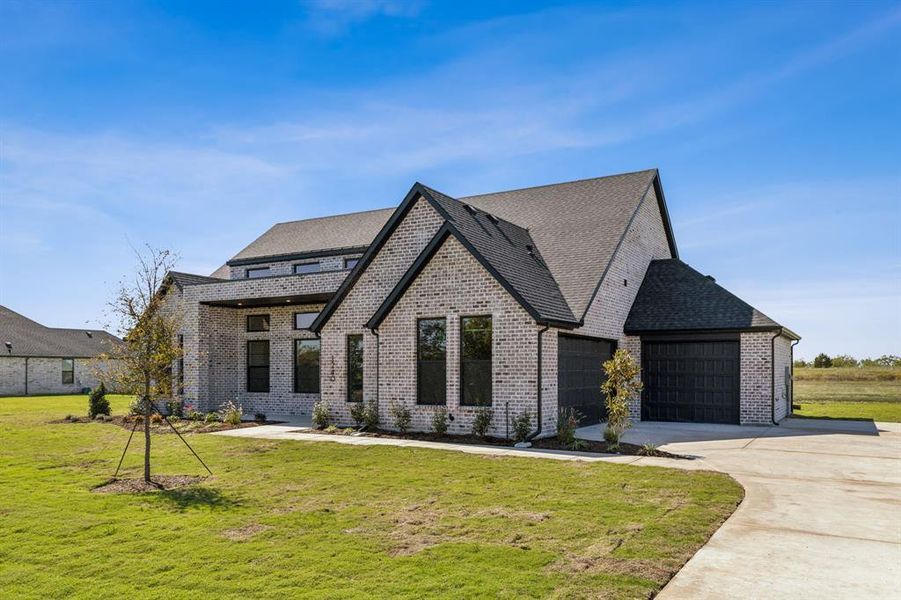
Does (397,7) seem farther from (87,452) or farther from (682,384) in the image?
(682,384)

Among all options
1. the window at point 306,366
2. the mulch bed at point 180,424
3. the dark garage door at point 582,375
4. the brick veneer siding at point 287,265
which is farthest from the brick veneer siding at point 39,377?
the dark garage door at point 582,375

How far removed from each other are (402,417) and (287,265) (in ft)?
41.1

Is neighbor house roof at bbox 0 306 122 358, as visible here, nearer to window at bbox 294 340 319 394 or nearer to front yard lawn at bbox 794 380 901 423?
window at bbox 294 340 319 394

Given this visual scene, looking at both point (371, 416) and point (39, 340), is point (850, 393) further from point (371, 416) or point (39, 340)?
point (39, 340)

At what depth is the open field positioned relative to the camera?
24391 mm

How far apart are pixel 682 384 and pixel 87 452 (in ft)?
55.8

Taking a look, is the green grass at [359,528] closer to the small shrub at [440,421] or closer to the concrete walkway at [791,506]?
the concrete walkway at [791,506]

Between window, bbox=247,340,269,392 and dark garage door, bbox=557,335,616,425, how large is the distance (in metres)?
12.1

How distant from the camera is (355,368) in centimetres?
1928

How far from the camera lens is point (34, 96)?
14.1 m

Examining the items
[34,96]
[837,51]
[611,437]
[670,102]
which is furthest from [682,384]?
[34,96]

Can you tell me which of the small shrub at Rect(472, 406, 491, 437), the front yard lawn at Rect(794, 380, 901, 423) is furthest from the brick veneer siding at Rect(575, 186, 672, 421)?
the front yard lawn at Rect(794, 380, 901, 423)

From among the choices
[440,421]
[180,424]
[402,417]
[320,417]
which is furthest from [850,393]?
[180,424]

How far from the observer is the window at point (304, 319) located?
23.8 m
